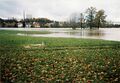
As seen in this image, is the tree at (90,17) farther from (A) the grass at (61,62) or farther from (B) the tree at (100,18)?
(A) the grass at (61,62)

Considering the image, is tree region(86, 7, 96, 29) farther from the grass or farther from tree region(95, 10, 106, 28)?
the grass

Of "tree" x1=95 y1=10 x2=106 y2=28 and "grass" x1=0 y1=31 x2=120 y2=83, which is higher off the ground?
"tree" x1=95 y1=10 x2=106 y2=28

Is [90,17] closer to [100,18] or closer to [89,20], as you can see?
[89,20]

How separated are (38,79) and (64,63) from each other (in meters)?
1.45

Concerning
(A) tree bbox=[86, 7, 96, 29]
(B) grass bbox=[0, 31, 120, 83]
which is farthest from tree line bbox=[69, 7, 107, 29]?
(B) grass bbox=[0, 31, 120, 83]

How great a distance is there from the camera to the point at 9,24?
8.71 metres

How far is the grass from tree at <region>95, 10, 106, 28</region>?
3.58ft

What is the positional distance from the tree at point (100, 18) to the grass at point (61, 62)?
1.09 metres

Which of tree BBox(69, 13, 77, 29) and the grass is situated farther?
tree BBox(69, 13, 77, 29)

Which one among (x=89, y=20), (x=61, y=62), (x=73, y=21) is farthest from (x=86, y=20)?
(x=61, y=62)

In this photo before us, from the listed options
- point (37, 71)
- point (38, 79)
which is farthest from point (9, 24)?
point (38, 79)

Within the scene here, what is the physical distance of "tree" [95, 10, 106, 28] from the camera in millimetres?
8016

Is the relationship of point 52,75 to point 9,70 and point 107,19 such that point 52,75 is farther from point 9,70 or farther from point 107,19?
point 107,19

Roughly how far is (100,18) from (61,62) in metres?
2.36
